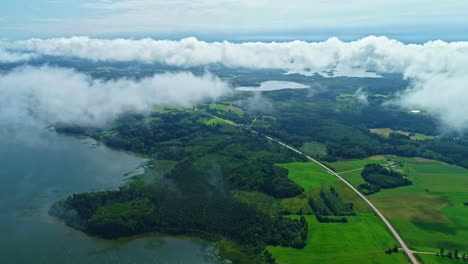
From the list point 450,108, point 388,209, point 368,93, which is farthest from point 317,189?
point 368,93

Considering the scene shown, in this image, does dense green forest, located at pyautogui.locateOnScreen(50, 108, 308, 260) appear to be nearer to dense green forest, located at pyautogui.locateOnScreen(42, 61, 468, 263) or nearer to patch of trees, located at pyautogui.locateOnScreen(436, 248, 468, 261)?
dense green forest, located at pyautogui.locateOnScreen(42, 61, 468, 263)

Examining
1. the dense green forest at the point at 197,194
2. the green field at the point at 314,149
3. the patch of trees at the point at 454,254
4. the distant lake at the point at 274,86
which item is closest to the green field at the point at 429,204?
the patch of trees at the point at 454,254

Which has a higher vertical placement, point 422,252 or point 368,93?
point 368,93

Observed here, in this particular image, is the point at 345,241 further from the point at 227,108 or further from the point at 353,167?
the point at 227,108

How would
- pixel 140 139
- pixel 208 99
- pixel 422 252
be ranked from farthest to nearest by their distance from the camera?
1. pixel 208 99
2. pixel 140 139
3. pixel 422 252

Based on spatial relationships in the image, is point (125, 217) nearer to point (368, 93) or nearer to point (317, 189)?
point (317, 189)

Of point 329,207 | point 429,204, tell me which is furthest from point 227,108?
point 429,204

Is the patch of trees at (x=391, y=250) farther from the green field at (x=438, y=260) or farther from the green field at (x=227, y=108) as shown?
the green field at (x=227, y=108)
